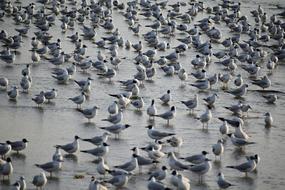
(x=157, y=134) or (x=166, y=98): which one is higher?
(x=157, y=134)

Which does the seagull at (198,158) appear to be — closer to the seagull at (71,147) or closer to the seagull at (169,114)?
the seagull at (71,147)

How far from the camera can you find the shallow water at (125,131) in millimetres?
19703

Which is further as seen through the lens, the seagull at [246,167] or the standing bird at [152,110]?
the standing bird at [152,110]

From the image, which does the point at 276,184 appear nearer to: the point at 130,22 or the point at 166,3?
the point at 130,22

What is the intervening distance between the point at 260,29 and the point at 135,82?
1808cm

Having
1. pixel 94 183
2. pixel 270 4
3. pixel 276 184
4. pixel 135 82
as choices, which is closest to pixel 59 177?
pixel 94 183

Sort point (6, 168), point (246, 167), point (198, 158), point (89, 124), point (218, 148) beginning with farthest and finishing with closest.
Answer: point (89, 124) → point (218, 148) → point (198, 158) → point (246, 167) → point (6, 168)

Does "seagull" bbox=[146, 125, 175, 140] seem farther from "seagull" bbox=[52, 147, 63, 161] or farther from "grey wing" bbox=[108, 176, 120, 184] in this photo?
"grey wing" bbox=[108, 176, 120, 184]

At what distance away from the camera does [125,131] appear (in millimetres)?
23641

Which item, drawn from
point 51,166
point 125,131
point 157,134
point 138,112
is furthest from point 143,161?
point 138,112

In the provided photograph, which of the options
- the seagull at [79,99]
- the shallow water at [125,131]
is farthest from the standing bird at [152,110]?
the seagull at [79,99]

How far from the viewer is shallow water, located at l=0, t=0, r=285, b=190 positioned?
19703 millimetres

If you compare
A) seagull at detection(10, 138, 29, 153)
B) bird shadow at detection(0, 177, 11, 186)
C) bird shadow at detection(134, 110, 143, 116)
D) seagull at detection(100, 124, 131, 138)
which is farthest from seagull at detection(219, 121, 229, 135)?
bird shadow at detection(0, 177, 11, 186)

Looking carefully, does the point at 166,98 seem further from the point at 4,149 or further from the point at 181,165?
the point at 4,149
